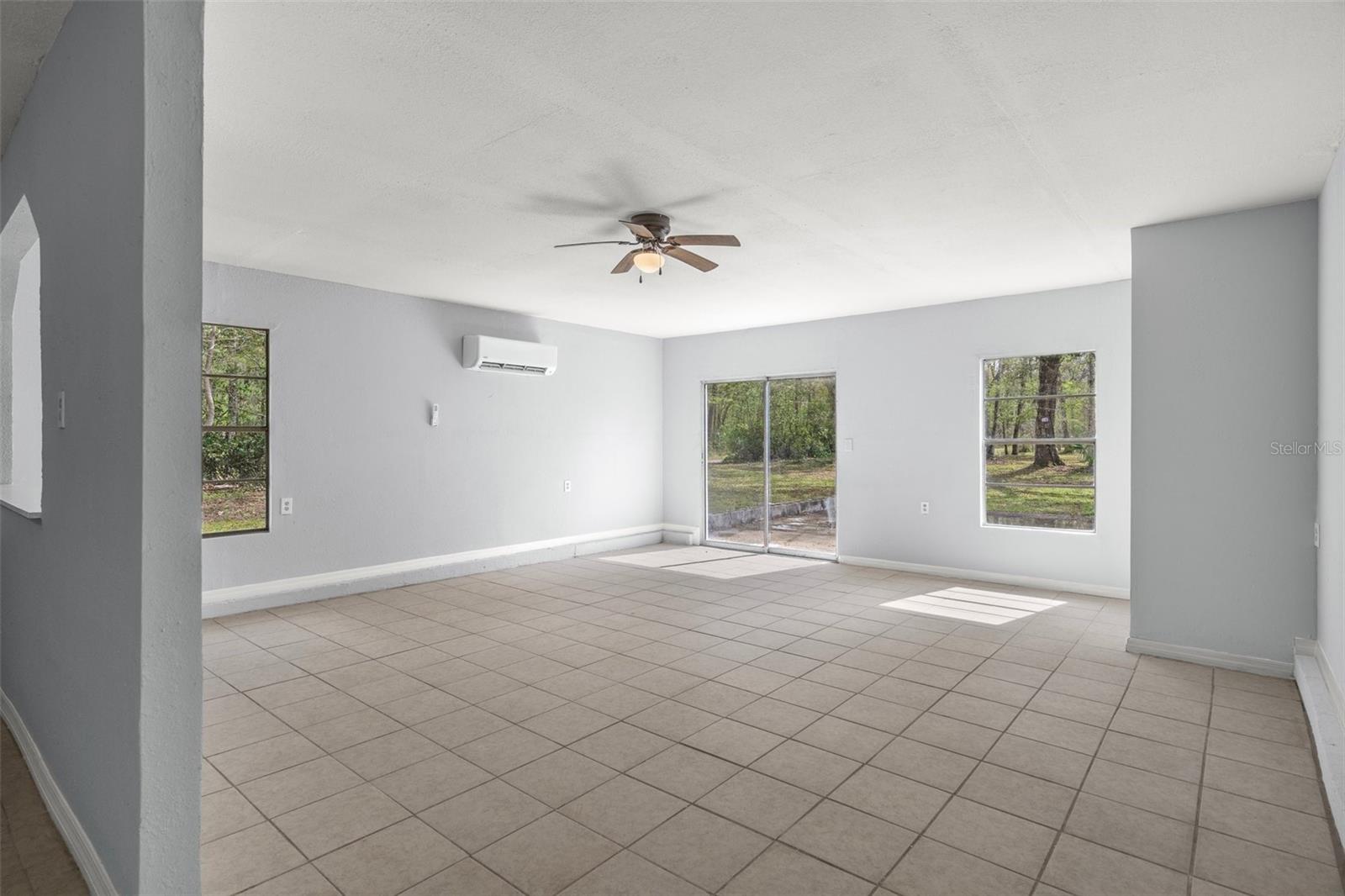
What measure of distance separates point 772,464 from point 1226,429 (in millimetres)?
4486

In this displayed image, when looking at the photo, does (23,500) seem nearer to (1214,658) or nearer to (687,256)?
(687,256)

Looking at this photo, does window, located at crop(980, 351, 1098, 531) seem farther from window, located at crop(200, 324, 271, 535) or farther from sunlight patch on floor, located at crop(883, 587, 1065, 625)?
window, located at crop(200, 324, 271, 535)

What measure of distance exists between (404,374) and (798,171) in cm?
404

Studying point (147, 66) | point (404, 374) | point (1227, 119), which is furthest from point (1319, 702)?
point (404, 374)

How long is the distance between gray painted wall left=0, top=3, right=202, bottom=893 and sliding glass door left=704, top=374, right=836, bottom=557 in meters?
6.30

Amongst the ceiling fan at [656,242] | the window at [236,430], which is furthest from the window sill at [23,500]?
the ceiling fan at [656,242]

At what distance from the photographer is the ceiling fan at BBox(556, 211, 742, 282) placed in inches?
150

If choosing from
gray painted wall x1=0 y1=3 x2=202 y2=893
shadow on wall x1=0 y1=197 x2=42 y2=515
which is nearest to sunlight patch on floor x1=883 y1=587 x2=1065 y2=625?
gray painted wall x1=0 y1=3 x2=202 y2=893

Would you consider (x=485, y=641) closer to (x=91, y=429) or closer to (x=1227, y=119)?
(x=91, y=429)

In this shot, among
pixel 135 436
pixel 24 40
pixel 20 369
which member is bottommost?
pixel 135 436

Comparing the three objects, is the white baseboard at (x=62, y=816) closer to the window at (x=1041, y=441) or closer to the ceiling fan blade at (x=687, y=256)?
the ceiling fan blade at (x=687, y=256)

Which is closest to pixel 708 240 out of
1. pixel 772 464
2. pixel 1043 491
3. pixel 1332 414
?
pixel 1332 414

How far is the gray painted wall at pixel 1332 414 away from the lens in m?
2.93

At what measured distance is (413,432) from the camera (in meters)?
6.13
